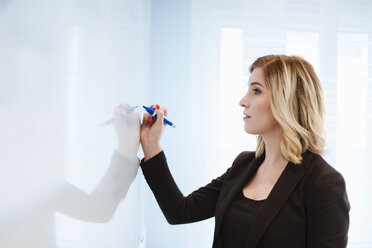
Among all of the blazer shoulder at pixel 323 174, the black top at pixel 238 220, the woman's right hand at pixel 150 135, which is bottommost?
the black top at pixel 238 220

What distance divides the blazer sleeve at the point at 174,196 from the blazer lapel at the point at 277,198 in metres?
0.23

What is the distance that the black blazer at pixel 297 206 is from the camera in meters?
0.77

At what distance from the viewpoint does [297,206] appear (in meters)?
0.82

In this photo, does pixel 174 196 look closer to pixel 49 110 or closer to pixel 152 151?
pixel 152 151

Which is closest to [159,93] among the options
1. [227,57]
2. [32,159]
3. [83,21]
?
[227,57]

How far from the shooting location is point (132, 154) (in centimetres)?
74

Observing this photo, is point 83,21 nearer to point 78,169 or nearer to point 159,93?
point 78,169

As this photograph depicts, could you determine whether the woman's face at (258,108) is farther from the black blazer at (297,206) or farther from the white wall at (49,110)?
the white wall at (49,110)

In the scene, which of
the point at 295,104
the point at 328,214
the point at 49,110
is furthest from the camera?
the point at 295,104

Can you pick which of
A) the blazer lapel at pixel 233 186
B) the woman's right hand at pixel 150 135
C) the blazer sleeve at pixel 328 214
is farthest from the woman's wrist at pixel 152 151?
the blazer sleeve at pixel 328 214

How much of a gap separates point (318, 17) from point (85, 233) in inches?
66.4

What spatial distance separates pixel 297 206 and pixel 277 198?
0.19ft

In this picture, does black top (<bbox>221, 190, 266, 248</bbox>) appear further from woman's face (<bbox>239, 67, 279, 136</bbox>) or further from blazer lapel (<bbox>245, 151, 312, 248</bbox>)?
woman's face (<bbox>239, 67, 279, 136</bbox>)

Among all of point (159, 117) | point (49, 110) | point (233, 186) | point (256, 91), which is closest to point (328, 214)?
point (233, 186)
